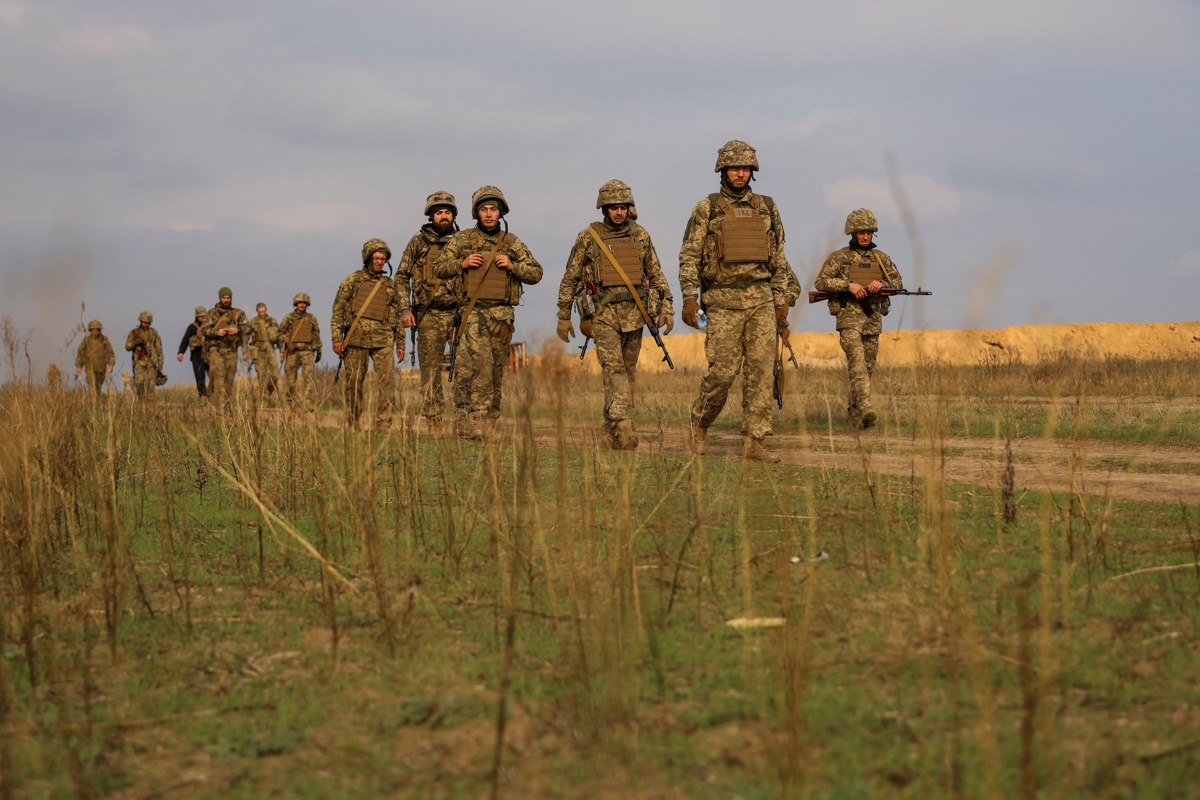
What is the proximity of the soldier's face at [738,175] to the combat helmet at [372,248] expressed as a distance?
5.03m

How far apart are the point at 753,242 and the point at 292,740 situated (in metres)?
5.91

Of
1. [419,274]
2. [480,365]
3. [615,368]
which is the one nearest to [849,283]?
[615,368]

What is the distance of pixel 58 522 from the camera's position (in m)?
5.40

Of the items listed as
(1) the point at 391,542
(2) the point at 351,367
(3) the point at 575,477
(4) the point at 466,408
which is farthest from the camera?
(2) the point at 351,367

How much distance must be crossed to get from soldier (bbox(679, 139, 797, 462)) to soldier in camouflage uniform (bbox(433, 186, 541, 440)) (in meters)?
1.94

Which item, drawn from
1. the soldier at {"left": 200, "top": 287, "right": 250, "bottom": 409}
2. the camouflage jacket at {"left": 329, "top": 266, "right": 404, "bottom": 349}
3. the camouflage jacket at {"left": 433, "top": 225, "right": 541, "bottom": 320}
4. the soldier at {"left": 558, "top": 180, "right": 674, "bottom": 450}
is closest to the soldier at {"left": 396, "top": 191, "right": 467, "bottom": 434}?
the camouflage jacket at {"left": 329, "top": 266, "right": 404, "bottom": 349}

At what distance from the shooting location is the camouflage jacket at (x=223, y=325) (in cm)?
1848

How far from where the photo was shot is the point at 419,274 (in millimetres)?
11211

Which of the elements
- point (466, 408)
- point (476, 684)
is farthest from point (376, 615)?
point (466, 408)

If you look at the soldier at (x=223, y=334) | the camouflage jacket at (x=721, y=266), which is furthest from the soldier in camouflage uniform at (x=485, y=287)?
the soldier at (x=223, y=334)

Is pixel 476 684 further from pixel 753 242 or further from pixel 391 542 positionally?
pixel 753 242

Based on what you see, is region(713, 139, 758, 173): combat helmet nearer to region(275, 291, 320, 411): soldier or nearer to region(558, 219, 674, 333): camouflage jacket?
region(558, 219, 674, 333): camouflage jacket

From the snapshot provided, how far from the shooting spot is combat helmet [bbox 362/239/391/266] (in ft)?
39.5

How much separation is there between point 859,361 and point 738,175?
12.0 feet
